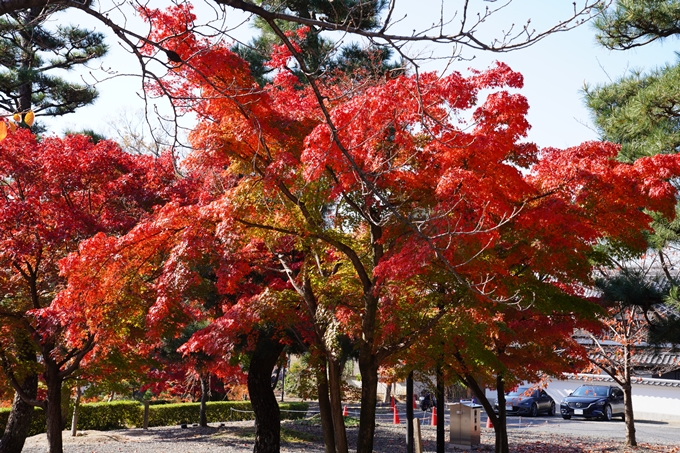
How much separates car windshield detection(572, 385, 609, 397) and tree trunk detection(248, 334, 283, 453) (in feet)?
64.5

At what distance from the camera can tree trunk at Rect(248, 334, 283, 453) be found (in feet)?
47.0

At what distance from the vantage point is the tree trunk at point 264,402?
47.0 ft

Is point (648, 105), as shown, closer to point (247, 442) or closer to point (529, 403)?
point (247, 442)

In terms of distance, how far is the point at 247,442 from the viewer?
57.7 feet

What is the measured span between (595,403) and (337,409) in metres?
21.3

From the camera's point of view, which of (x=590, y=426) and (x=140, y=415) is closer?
(x=140, y=415)

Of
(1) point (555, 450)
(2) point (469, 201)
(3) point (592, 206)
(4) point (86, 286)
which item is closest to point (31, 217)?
(4) point (86, 286)

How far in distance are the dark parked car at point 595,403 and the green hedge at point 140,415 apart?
460 inches

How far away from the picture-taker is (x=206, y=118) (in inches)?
355

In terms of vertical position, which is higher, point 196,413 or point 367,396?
point 367,396

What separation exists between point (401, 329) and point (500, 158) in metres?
3.12

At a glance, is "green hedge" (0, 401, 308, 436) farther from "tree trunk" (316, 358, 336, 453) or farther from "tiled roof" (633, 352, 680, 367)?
"tiled roof" (633, 352, 680, 367)

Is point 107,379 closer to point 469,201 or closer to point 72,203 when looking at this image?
point 72,203

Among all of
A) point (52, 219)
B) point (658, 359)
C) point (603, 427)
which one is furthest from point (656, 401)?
point (52, 219)
